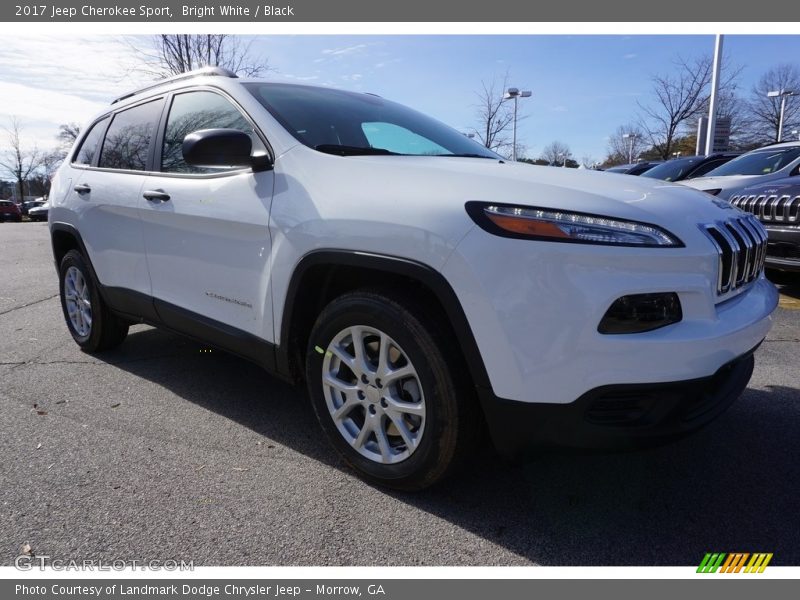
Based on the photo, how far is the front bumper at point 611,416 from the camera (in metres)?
1.79

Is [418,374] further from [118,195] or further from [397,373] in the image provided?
[118,195]

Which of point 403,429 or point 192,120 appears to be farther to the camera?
point 192,120

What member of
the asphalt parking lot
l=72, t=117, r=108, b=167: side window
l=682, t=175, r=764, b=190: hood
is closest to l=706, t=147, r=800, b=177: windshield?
l=682, t=175, r=764, b=190: hood

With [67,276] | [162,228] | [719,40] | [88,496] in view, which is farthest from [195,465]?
[719,40]

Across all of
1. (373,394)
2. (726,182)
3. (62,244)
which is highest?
(726,182)

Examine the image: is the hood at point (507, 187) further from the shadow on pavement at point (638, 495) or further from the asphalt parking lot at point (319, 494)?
the asphalt parking lot at point (319, 494)

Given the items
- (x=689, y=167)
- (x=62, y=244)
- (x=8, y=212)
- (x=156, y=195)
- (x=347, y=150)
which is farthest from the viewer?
(x=8, y=212)

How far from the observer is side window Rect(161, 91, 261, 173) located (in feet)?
9.21

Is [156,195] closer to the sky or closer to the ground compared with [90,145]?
closer to the ground

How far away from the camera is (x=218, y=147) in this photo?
2.38 metres

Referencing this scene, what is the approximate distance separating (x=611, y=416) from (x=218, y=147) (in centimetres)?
185

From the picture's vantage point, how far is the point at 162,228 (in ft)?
10.1

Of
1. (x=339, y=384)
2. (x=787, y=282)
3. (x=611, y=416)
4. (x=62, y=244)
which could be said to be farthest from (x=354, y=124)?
(x=787, y=282)

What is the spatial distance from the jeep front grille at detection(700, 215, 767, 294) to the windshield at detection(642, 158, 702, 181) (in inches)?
321
